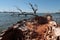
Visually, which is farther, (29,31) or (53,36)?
(29,31)

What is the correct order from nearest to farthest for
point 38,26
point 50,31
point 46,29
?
point 50,31 → point 46,29 → point 38,26

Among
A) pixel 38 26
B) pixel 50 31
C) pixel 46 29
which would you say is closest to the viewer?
pixel 50 31

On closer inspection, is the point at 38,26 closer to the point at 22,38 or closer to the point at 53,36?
the point at 22,38

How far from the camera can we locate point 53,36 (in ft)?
28.3

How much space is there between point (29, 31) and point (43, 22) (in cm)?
123

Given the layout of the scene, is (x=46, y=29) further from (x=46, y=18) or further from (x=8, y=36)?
(x=8, y=36)

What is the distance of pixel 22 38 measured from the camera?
33.7 feet

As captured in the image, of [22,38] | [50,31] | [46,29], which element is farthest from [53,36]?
[22,38]

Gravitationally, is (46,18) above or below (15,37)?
above

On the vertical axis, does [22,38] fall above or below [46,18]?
below

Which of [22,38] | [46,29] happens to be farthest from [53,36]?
[22,38]

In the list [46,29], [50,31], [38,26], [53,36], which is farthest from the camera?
[38,26]

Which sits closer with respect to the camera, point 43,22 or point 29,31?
point 29,31

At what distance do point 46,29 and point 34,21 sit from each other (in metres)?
1.41
